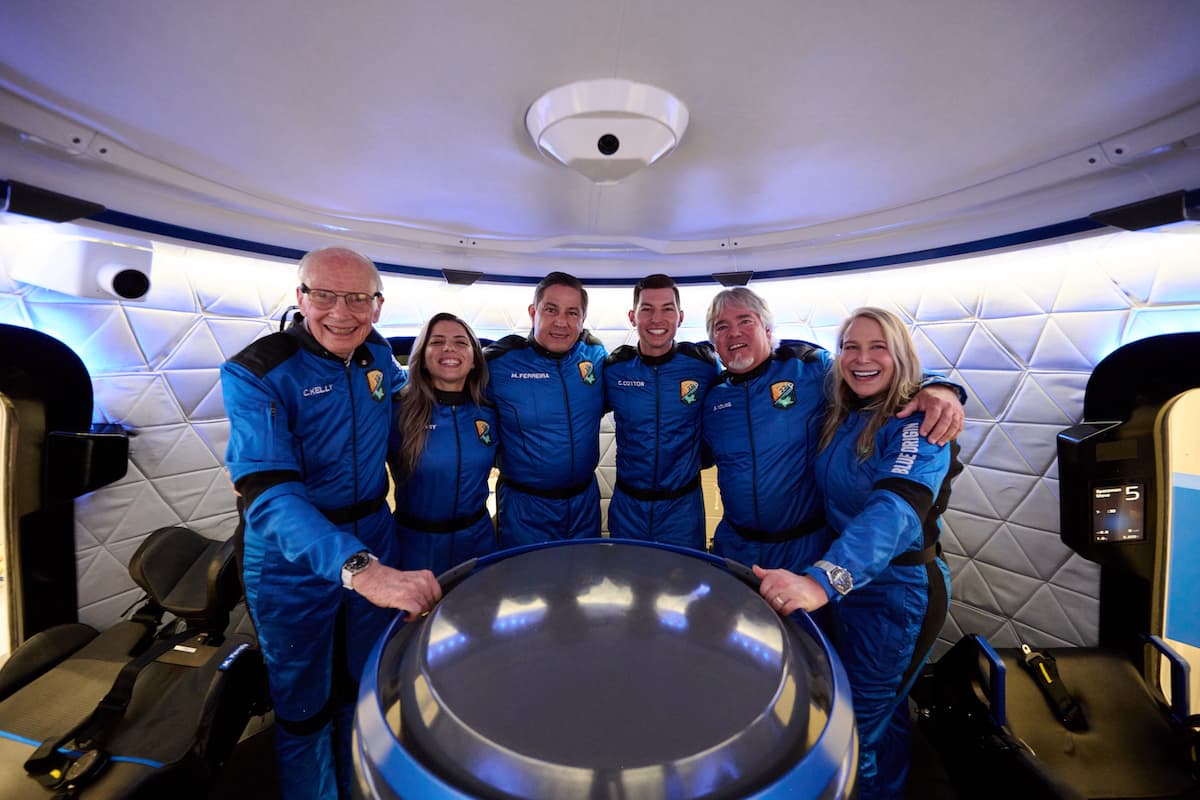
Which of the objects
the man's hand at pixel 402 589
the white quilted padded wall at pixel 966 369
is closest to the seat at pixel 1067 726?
the white quilted padded wall at pixel 966 369

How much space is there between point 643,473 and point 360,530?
1425 mm

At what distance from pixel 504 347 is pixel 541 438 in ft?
1.88

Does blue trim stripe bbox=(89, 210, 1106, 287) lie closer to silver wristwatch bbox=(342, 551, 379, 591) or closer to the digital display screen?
the digital display screen

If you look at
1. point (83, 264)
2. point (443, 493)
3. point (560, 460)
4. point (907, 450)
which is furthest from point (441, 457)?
point (83, 264)

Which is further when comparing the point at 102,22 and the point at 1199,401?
the point at 1199,401

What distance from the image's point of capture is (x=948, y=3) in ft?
3.02

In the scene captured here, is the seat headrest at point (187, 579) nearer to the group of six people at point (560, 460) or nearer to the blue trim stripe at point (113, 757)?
the blue trim stripe at point (113, 757)

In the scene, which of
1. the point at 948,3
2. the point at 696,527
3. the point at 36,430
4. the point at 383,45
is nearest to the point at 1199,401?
the point at 696,527

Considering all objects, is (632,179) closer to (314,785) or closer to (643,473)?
(643,473)

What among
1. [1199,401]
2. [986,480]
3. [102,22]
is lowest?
[986,480]

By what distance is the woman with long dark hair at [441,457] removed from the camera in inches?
81.4

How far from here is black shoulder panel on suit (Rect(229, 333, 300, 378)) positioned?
1.62 metres

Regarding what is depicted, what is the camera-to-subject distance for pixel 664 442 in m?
2.40

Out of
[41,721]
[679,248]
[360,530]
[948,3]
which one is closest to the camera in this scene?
[948,3]
